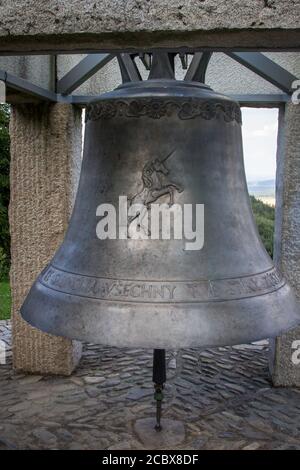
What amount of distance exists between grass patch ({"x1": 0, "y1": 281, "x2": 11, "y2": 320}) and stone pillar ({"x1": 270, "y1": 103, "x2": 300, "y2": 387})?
11.6 feet

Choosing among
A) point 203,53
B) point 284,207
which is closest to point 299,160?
point 284,207

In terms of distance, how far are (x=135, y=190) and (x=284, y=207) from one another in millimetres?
2354

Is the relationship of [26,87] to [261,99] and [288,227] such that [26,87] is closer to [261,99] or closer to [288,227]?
[261,99]

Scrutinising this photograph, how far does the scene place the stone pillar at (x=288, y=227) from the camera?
3510mm

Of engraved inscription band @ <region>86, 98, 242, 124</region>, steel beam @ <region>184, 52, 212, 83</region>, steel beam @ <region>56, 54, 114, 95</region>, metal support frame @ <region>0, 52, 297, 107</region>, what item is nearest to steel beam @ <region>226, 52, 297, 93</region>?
metal support frame @ <region>0, 52, 297, 107</region>

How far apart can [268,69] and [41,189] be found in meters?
1.80

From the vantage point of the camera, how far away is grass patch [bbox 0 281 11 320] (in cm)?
615

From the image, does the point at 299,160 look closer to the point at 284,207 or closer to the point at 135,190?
the point at 284,207

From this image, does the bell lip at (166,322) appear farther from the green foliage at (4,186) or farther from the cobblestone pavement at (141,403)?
the green foliage at (4,186)

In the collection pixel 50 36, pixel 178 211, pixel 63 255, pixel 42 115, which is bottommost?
pixel 63 255

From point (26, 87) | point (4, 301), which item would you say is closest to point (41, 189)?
point (26, 87)

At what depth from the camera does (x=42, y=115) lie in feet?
12.0

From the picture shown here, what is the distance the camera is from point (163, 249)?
139cm

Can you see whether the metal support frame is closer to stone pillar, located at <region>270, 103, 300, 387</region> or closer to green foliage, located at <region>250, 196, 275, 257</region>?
stone pillar, located at <region>270, 103, 300, 387</region>
